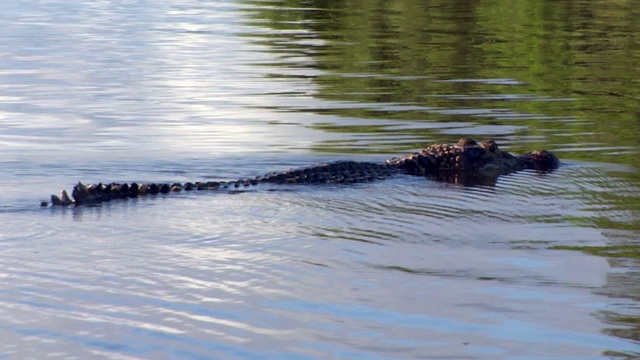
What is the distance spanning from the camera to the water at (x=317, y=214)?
703 cm

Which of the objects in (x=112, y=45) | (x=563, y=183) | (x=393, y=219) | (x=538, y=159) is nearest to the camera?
(x=393, y=219)

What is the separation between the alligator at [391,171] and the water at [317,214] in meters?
0.20

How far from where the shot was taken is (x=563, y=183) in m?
11.7

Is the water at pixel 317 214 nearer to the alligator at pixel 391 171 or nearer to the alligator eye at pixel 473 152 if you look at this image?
the alligator at pixel 391 171

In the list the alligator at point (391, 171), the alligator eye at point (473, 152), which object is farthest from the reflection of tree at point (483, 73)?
the alligator eye at point (473, 152)

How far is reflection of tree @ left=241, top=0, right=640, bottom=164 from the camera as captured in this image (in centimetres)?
1570

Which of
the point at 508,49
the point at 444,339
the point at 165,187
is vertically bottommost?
the point at 444,339

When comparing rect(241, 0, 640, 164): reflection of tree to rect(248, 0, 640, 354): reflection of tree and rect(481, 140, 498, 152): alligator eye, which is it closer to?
rect(248, 0, 640, 354): reflection of tree

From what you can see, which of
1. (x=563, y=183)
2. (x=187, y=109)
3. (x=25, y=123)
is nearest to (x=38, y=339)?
(x=563, y=183)

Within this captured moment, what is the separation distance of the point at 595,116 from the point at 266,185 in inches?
232

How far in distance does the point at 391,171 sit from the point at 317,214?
6.63ft

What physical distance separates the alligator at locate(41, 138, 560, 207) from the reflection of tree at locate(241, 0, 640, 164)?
903mm

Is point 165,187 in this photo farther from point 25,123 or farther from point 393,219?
point 25,123

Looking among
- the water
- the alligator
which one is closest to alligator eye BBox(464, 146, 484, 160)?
the alligator
